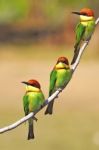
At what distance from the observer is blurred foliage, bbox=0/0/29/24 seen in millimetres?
4945

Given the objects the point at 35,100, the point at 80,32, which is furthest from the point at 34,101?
the point at 80,32

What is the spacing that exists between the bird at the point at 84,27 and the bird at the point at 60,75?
0.07 feet

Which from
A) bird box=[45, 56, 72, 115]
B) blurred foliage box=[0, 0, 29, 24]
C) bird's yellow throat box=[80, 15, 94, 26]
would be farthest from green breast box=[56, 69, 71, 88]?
blurred foliage box=[0, 0, 29, 24]

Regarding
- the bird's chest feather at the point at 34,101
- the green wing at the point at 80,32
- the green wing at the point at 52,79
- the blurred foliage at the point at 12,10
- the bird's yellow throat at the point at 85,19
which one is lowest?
the blurred foliage at the point at 12,10

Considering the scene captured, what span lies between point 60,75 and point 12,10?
377cm

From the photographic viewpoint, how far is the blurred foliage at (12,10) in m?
4.95

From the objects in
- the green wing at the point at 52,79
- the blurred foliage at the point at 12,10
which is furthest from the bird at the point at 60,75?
the blurred foliage at the point at 12,10

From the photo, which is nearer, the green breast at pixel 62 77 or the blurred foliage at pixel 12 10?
the green breast at pixel 62 77

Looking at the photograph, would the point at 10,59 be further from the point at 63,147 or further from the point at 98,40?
the point at 63,147

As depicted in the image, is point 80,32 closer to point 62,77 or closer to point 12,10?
point 62,77

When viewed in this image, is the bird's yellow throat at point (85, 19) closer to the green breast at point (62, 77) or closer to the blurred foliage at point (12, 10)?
the green breast at point (62, 77)

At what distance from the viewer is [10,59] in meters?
4.40

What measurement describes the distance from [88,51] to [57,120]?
56.7 inches

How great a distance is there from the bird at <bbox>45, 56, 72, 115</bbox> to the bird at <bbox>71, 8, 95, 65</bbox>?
0.02m
